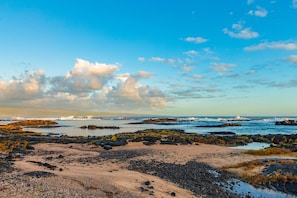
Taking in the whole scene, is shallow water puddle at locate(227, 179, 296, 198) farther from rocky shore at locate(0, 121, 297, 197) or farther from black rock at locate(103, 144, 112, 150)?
black rock at locate(103, 144, 112, 150)

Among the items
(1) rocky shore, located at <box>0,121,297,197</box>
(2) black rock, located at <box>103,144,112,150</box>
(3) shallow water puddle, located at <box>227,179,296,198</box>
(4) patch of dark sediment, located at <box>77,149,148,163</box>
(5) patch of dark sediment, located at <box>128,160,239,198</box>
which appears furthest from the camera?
(2) black rock, located at <box>103,144,112,150</box>

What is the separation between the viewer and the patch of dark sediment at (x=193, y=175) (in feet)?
53.8

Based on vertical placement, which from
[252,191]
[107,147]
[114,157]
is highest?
[107,147]

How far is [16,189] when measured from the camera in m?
14.1

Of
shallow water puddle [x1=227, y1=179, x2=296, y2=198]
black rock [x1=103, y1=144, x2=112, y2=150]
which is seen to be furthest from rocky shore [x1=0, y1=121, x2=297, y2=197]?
black rock [x1=103, y1=144, x2=112, y2=150]

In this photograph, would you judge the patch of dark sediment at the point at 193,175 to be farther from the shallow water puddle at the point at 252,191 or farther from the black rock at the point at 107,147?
the black rock at the point at 107,147

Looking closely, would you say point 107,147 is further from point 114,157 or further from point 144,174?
point 144,174

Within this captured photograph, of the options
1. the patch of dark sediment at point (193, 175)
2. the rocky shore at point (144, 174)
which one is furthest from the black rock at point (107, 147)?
the patch of dark sediment at point (193, 175)

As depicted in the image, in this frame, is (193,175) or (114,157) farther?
(114,157)

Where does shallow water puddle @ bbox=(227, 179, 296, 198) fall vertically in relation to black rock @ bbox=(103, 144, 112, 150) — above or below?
below

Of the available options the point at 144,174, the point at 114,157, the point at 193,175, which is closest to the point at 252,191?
the point at 193,175

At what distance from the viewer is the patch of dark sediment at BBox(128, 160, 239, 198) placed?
16406 millimetres

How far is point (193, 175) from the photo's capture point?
2009cm

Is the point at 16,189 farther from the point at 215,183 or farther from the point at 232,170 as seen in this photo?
the point at 232,170
